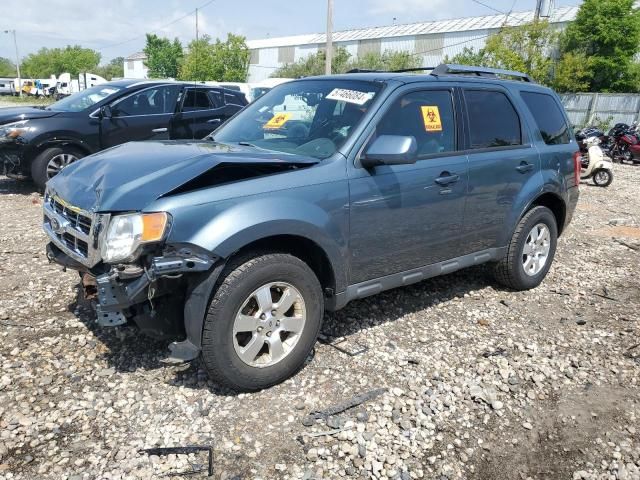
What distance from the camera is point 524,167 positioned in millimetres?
4652

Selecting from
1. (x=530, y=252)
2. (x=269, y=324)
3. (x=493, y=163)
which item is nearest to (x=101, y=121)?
(x=493, y=163)

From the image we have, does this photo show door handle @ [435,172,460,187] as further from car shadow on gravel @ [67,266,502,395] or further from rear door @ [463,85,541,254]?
car shadow on gravel @ [67,266,502,395]

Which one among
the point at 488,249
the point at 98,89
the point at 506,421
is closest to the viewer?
the point at 506,421

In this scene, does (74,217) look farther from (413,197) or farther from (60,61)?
(60,61)

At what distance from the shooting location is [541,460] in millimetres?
2836

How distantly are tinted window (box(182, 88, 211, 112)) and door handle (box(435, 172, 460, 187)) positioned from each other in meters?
6.48

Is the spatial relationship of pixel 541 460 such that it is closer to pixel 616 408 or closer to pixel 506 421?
pixel 506 421

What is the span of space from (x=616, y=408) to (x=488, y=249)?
1652 mm

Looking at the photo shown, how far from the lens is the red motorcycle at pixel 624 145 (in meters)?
16.0

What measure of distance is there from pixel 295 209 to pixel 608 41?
34.3 metres

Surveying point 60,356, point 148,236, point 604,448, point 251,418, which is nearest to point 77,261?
point 148,236

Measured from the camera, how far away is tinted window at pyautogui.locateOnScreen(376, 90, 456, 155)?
3.75m

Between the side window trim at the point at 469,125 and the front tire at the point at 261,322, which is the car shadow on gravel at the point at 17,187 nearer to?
the front tire at the point at 261,322

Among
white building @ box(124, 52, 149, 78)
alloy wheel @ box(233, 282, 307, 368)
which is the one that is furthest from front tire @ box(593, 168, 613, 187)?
white building @ box(124, 52, 149, 78)
